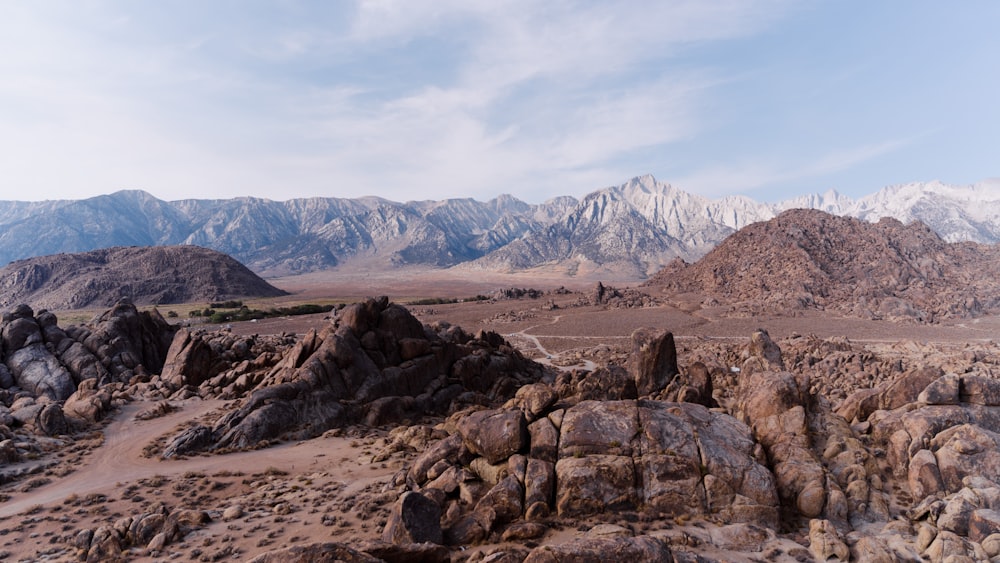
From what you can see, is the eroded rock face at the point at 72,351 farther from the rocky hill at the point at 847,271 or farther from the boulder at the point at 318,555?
the rocky hill at the point at 847,271

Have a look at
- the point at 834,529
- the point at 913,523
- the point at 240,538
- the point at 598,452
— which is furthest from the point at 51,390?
the point at 913,523

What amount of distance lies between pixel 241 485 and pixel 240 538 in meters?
5.94

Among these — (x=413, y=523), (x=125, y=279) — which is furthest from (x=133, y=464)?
(x=125, y=279)

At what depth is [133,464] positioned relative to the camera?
2488cm

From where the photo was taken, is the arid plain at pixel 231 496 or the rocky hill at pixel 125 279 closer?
the arid plain at pixel 231 496

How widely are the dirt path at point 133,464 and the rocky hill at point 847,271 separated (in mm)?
84589

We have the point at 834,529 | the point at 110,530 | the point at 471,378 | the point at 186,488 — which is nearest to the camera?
the point at 834,529

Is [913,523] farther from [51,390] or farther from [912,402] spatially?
[51,390]

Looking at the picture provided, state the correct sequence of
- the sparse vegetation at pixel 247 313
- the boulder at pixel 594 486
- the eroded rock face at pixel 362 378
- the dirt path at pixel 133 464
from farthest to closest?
the sparse vegetation at pixel 247 313, the eroded rock face at pixel 362 378, the dirt path at pixel 133 464, the boulder at pixel 594 486

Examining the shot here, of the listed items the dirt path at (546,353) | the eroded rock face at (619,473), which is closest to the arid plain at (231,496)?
the eroded rock face at (619,473)

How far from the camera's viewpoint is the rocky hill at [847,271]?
3425 inches

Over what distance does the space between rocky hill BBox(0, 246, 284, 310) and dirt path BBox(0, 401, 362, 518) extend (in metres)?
133

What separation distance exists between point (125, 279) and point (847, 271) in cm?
19687

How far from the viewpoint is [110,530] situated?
664 inches
